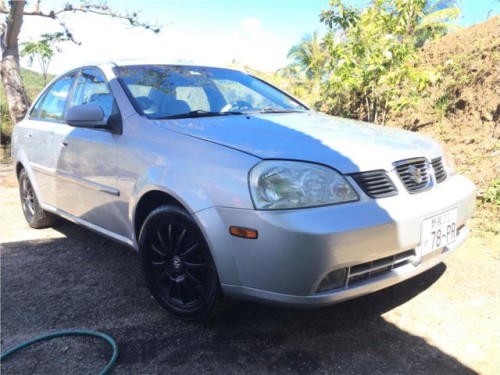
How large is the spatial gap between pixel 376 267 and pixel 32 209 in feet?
12.5

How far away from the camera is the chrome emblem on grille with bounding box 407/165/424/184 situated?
246 centimetres

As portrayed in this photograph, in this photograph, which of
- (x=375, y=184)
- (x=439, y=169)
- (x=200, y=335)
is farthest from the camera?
(x=439, y=169)

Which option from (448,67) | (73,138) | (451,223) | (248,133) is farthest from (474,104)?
(73,138)

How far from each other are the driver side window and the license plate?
7.14 ft

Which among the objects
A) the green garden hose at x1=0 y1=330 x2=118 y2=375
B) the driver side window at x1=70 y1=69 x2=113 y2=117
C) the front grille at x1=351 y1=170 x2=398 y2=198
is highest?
the driver side window at x1=70 y1=69 x2=113 y2=117

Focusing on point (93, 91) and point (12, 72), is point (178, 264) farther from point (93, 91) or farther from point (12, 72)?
point (12, 72)

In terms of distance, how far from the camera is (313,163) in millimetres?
2211

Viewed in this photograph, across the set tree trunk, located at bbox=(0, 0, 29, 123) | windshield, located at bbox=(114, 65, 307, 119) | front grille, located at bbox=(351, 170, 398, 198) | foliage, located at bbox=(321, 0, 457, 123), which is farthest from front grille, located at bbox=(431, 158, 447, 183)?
tree trunk, located at bbox=(0, 0, 29, 123)

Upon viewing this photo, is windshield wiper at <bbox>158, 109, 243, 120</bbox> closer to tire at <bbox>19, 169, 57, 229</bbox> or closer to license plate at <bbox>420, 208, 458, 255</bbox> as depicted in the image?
license plate at <bbox>420, 208, 458, 255</bbox>

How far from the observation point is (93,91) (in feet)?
11.6

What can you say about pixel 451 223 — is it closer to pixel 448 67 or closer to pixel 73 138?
pixel 73 138

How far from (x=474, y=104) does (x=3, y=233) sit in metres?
5.61

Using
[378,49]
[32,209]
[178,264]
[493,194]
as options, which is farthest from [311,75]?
[178,264]

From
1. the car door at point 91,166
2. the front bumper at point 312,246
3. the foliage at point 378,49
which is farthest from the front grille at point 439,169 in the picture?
the foliage at point 378,49
